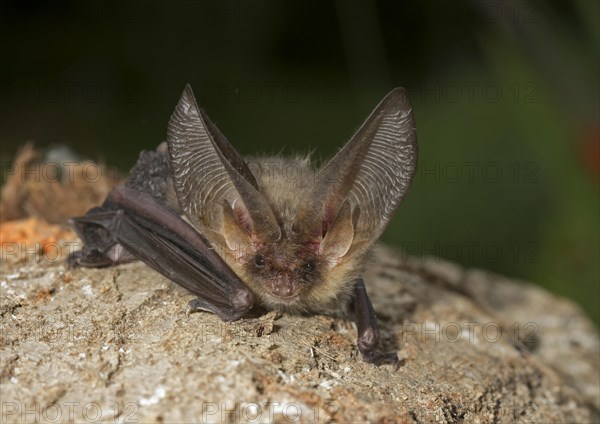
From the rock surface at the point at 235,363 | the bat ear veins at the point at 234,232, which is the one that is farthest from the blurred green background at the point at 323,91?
the bat ear veins at the point at 234,232

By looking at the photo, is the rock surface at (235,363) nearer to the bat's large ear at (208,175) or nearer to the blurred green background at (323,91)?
the bat's large ear at (208,175)

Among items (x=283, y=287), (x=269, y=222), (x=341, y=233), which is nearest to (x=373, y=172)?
(x=341, y=233)

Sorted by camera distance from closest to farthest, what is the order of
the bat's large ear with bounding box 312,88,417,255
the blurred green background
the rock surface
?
the rock surface → the bat's large ear with bounding box 312,88,417,255 → the blurred green background

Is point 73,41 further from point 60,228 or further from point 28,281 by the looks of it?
point 28,281

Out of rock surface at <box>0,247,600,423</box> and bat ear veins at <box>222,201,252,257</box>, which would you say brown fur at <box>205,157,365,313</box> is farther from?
rock surface at <box>0,247,600,423</box>

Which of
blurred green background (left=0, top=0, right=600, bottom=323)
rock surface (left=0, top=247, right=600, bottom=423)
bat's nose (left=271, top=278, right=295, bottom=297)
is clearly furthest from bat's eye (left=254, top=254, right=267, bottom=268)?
blurred green background (left=0, top=0, right=600, bottom=323)

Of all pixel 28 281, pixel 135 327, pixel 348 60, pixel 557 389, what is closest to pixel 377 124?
pixel 135 327

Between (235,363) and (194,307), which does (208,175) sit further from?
(235,363)
